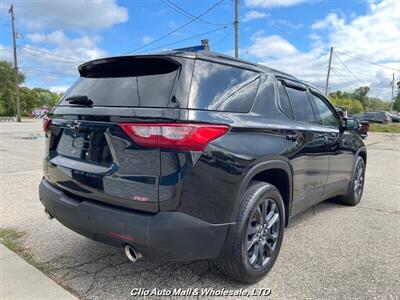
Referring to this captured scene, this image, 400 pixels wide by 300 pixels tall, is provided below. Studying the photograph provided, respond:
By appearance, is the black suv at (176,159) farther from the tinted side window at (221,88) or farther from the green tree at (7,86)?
the green tree at (7,86)

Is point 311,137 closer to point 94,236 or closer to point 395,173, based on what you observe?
point 94,236

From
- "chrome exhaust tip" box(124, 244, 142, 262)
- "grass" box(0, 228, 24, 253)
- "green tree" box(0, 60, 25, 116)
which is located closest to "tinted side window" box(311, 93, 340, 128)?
"chrome exhaust tip" box(124, 244, 142, 262)

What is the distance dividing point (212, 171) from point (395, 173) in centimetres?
781

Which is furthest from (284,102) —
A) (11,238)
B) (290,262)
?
(11,238)

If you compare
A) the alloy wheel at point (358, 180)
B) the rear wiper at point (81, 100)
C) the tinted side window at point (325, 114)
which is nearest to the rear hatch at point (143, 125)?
the rear wiper at point (81, 100)

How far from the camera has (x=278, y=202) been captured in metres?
3.27

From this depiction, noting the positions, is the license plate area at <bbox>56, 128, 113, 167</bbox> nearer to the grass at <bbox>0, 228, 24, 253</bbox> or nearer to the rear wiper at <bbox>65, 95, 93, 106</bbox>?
the rear wiper at <bbox>65, 95, 93, 106</bbox>

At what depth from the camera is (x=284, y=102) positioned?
365 cm

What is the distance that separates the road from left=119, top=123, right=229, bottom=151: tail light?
125 cm

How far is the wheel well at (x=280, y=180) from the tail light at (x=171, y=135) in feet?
3.02

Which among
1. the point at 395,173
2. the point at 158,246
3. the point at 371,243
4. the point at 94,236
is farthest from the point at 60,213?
the point at 395,173

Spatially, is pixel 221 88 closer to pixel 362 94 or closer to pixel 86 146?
pixel 86 146

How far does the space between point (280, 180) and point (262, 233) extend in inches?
22.8

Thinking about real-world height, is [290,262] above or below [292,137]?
below
